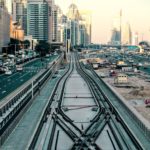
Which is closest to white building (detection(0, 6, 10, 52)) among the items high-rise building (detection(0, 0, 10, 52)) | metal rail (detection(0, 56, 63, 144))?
high-rise building (detection(0, 0, 10, 52))

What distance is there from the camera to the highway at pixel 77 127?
78.5 ft

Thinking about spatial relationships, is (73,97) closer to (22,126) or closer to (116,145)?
(22,126)

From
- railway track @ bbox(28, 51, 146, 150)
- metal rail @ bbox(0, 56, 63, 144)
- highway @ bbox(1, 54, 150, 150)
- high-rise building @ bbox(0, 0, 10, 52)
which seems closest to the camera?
railway track @ bbox(28, 51, 146, 150)

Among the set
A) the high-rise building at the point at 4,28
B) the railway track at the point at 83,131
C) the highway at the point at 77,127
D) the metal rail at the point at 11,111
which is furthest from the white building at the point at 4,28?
the railway track at the point at 83,131

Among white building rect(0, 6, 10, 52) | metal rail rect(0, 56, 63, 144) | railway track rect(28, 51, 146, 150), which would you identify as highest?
white building rect(0, 6, 10, 52)

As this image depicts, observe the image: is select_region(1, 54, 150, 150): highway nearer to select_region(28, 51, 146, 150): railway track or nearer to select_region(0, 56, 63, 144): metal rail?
select_region(28, 51, 146, 150): railway track

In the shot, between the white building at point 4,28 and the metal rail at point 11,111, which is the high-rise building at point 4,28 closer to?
the white building at point 4,28

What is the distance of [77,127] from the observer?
2855 centimetres

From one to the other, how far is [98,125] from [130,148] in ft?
20.3

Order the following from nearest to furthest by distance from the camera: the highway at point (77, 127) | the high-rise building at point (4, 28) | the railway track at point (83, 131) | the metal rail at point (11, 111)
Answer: the railway track at point (83, 131) → the highway at point (77, 127) → the metal rail at point (11, 111) → the high-rise building at point (4, 28)

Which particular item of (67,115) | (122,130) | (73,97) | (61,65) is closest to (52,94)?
(73,97)

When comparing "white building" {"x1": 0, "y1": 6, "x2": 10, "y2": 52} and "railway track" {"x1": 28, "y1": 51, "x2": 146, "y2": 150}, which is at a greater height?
"white building" {"x1": 0, "y1": 6, "x2": 10, "y2": 52}

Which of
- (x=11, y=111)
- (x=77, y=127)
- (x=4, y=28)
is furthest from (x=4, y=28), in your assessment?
(x=77, y=127)

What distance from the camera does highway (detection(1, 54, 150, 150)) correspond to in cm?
2393
